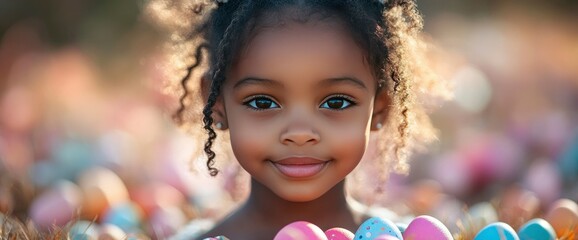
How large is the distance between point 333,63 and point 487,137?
6.47 ft

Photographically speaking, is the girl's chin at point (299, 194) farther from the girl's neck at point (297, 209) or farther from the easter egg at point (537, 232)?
the easter egg at point (537, 232)

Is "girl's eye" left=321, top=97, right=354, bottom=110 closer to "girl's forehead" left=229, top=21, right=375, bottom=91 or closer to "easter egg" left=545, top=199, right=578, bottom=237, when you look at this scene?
"girl's forehead" left=229, top=21, right=375, bottom=91

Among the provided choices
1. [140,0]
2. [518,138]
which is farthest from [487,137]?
[140,0]

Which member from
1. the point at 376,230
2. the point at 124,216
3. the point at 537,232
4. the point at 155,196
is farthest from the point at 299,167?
the point at 155,196

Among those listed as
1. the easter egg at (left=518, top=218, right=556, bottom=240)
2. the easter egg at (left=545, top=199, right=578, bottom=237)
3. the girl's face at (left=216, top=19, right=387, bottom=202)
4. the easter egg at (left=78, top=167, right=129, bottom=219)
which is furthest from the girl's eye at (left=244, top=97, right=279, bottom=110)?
the easter egg at (left=78, top=167, right=129, bottom=219)

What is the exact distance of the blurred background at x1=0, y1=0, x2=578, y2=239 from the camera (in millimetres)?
3697

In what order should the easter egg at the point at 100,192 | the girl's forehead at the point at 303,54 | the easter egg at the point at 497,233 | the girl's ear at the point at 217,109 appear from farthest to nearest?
the easter egg at the point at 100,192, the girl's ear at the point at 217,109, the girl's forehead at the point at 303,54, the easter egg at the point at 497,233

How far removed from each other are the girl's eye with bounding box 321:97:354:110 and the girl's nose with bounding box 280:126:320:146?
10 centimetres

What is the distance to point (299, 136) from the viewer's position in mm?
2598

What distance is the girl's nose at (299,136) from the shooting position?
2596mm

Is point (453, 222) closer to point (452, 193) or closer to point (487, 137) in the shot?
point (452, 193)

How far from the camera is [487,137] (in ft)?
14.6

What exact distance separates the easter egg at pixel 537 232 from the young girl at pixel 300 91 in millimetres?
466

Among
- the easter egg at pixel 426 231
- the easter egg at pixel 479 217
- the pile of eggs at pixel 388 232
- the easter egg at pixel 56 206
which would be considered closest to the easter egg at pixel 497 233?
the pile of eggs at pixel 388 232
